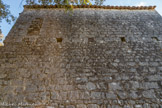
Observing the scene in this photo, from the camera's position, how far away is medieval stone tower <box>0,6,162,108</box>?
93.1 inches

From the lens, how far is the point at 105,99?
7.75ft

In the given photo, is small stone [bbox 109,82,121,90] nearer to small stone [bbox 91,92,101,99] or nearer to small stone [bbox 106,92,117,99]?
small stone [bbox 106,92,117,99]

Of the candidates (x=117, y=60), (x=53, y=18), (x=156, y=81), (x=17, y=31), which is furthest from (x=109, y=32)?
(x=17, y=31)

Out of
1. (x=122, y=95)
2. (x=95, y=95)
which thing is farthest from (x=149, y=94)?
(x=95, y=95)

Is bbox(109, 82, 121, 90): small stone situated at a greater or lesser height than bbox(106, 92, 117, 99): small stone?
greater

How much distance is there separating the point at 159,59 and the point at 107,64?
5.38 feet

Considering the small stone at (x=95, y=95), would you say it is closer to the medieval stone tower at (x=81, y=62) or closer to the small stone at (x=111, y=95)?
the medieval stone tower at (x=81, y=62)

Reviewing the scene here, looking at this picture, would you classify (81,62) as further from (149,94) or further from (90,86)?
(149,94)

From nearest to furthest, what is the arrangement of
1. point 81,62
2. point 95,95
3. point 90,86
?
point 95,95 < point 90,86 < point 81,62

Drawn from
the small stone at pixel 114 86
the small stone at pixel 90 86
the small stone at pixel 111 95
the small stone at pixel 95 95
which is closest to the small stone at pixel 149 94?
the small stone at pixel 114 86

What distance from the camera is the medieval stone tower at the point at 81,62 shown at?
2.37m

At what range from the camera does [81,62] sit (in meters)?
2.92

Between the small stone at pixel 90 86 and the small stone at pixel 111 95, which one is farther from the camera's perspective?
the small stone at pixel 90 86

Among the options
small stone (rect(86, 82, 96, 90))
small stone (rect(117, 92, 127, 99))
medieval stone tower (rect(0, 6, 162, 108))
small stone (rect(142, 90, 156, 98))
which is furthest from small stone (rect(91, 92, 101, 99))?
small stone (rect(142, 90, 156, 98))
